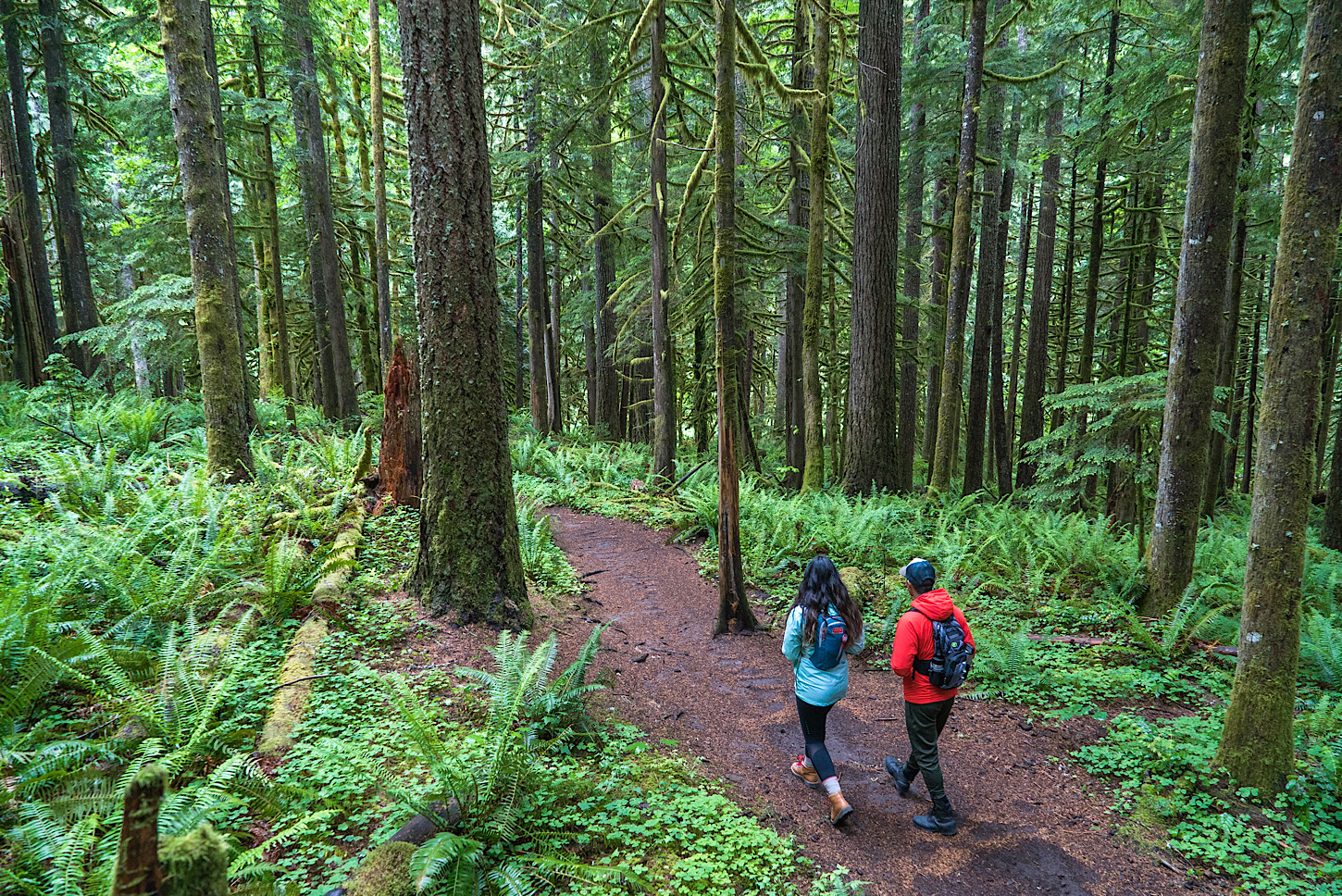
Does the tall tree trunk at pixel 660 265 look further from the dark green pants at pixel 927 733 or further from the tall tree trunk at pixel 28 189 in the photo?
the tall tree trunk at pixel 28 189

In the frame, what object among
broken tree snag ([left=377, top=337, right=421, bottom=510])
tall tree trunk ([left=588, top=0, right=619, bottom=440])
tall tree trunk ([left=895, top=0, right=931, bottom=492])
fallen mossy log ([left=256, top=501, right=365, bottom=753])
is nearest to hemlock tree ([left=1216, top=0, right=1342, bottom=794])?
fallen mossy log ([left=256, top=501, right=365, bottom=753])

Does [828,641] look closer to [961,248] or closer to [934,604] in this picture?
[934,604]

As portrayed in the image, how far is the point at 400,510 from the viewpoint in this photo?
7.94m

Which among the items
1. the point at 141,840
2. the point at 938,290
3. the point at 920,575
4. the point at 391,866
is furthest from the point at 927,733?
the point at 938,290

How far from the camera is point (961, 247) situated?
1023 cm

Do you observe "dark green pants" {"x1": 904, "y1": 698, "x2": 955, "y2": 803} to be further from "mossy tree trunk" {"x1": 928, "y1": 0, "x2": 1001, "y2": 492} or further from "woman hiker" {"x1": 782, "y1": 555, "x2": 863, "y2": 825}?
"mossy tree trunk" {"x1": 928, "y1": 0, "x2": 1001, "y2": 492}

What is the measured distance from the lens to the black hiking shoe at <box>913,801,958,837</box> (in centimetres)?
399

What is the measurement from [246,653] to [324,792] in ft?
5.14

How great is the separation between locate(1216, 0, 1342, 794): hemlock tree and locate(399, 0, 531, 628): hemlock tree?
17.0ft

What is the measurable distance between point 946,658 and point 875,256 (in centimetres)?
823

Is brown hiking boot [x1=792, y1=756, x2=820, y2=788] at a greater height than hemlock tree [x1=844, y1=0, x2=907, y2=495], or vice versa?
hemlock tree [x1=844, y1=0, x2=907, y2=495]

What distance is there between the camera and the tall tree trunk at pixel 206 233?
269 inches

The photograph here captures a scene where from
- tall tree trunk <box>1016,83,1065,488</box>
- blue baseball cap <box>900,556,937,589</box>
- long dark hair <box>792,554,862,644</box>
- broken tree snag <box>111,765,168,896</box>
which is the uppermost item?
tall tree trunk <box>1016,83,1065,488</box>

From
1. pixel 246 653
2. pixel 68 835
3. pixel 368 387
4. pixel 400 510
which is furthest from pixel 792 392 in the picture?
pixel 368 387
